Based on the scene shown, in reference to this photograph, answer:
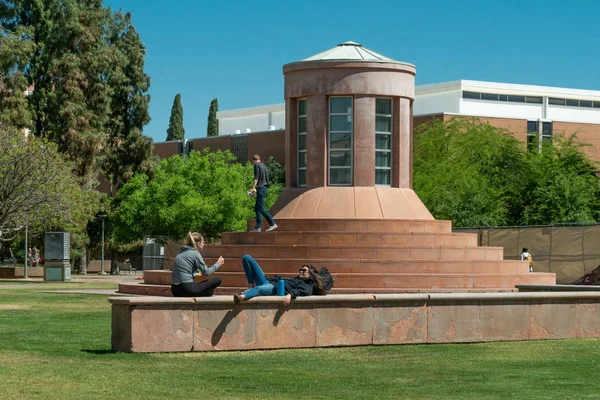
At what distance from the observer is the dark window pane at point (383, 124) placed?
28.5 metres

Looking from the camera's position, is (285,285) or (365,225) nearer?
(285,285)

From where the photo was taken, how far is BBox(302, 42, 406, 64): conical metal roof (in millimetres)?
28281

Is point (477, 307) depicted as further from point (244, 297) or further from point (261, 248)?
point (261, 248)

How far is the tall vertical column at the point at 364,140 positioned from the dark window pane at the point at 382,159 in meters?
0.40

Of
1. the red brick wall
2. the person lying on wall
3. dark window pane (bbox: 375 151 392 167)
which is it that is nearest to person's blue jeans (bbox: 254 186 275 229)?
dark window pane (bbox: 375 151 392 167)

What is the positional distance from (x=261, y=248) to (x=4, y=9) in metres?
36.5

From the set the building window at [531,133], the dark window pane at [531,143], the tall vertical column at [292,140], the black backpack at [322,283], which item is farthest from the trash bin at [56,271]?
the building window at [531,133]

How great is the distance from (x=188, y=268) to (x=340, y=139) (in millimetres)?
13517

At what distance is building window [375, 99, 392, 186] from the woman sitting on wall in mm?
13521

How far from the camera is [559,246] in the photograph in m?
35.8

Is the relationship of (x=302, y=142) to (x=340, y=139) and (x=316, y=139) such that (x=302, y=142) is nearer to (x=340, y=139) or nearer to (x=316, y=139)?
(x=316, y=139)

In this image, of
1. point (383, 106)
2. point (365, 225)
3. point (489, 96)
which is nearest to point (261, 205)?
point (365, 225)

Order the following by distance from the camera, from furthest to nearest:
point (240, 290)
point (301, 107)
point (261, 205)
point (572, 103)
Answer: point (572, 103) → point (301, 107) → point (261, 205) → point (240, 290)

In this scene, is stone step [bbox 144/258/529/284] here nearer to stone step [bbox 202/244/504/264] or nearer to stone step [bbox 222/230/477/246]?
stone step [bbox 202/244/504/264]
